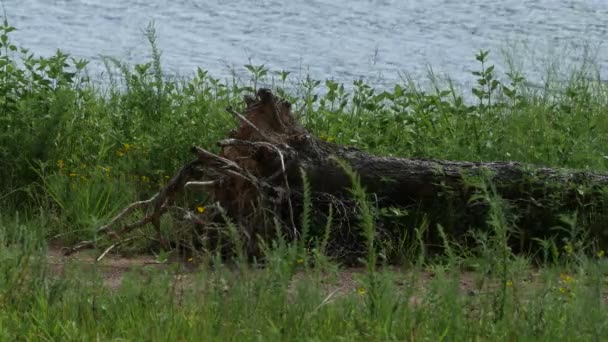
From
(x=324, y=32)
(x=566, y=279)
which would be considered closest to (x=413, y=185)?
(x=566, y=279)

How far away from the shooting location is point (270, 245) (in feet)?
18.2

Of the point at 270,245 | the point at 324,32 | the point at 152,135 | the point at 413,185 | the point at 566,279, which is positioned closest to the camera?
the point at 566,279

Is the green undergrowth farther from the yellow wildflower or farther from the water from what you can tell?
the water

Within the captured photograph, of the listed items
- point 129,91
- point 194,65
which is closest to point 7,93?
point 129,91

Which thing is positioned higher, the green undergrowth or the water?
the green undergrowth

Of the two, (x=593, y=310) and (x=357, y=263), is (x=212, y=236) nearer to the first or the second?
(x=357, y=263)

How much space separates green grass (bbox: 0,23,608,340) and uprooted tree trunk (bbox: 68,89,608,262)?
106 mm

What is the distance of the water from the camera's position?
40.8 feet

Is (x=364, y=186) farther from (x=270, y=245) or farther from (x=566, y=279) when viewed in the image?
(x=566, y=279)

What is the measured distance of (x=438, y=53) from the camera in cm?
1331

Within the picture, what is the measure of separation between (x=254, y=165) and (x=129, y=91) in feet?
6.94

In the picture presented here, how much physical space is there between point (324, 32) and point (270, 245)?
9.23 meters

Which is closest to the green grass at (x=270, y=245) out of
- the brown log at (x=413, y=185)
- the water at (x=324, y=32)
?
the brown log at (x=413, y=185)

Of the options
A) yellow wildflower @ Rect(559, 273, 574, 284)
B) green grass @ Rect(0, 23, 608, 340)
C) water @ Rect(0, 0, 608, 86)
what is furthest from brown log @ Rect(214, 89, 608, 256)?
water @ Rect(0, 0, 608, 86)
